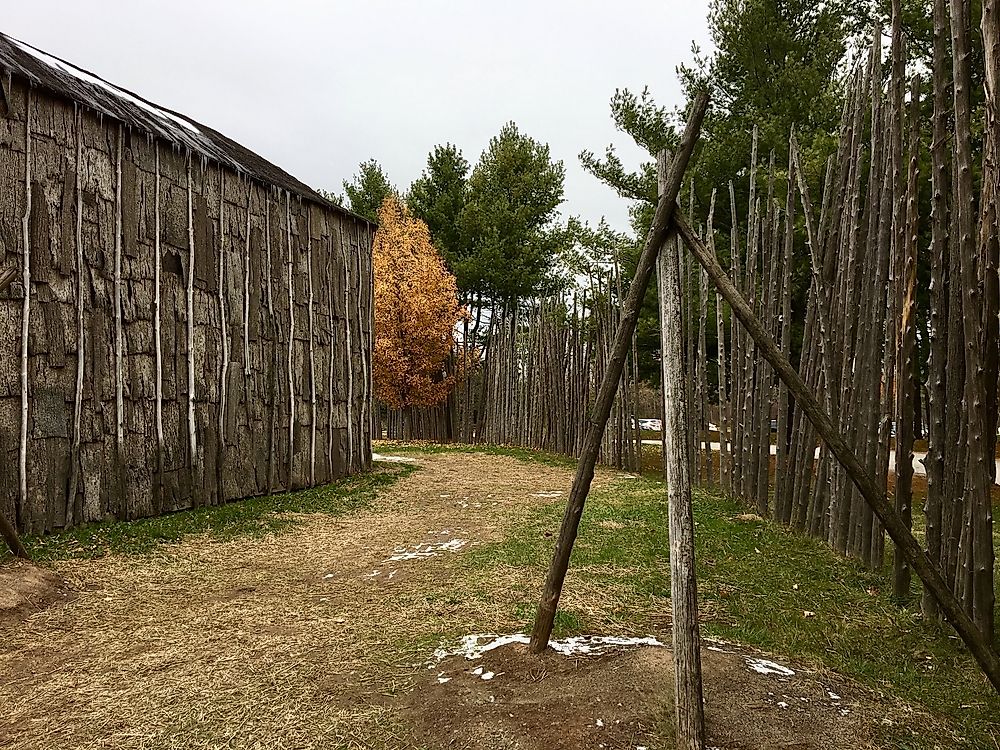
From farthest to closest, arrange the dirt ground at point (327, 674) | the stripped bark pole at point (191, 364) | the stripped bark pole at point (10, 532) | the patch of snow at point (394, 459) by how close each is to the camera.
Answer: the patch of snow at point (394, 459)
the stripped bark pole at point (191, 364)
the stripped bark pole at point (10, 532)
the dirt ground at point (327, 674)

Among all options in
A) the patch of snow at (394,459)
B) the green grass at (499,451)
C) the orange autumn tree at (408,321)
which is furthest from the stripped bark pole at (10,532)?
the orange autumn tree at (408,321)

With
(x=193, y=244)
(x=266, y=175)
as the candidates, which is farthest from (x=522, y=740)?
(x=266, y=175)

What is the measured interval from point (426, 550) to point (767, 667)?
2822 millimetres

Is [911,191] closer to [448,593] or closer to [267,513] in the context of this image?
[448,593]

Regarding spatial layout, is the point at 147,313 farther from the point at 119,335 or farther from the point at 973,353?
the point at 973,353

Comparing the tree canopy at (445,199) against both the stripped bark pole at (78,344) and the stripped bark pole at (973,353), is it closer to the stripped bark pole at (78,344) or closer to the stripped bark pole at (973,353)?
the stripped bark pole at (78,344)

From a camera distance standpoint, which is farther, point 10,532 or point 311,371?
point 311,371

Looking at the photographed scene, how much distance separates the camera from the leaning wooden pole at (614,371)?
2.46 m

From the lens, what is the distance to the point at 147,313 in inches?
228

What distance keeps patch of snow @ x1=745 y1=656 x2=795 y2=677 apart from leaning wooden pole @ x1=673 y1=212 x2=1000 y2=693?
22.3 inches

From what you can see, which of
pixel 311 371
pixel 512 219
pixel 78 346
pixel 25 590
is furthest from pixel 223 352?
pixel 512 219

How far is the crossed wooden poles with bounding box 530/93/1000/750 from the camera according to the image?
2160mm

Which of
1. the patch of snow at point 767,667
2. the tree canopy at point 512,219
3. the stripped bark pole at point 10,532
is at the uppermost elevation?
the tree canopy at point 512,219

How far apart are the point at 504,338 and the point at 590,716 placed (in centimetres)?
1183
